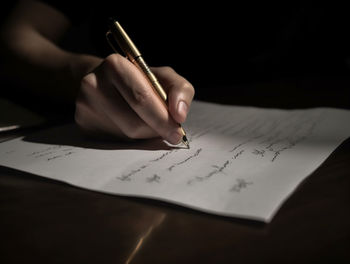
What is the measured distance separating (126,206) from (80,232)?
5cm

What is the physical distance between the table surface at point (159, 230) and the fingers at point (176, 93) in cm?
16

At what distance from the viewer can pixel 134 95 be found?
444 mm

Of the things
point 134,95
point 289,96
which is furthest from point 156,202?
point 289,96

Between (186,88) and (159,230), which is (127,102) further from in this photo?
(159,230)

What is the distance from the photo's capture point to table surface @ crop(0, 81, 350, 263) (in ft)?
0.74

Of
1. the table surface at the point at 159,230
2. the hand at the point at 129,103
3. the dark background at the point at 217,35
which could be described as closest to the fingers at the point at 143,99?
the hand at the point at 129,103

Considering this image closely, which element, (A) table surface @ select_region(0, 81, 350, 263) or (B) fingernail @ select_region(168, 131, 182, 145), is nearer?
(A) table surface @ select_region(0, 81, 350, 263)

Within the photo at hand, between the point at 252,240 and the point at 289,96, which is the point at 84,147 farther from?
the point at 289,96

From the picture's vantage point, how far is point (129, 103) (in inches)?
17.8

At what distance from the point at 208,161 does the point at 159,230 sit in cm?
15

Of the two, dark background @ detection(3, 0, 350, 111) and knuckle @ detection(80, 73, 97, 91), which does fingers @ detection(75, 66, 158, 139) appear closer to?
knuckle @ detection(80, 73, 97, 91)

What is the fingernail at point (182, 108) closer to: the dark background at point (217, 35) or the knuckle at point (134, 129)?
the knuckle at point (134, 129)

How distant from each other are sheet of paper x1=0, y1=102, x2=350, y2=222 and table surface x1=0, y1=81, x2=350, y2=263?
0.01 m

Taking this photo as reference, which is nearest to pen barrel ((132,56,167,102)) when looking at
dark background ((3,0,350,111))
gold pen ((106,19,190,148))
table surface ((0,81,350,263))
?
gold pen ((106,19,190,148))
